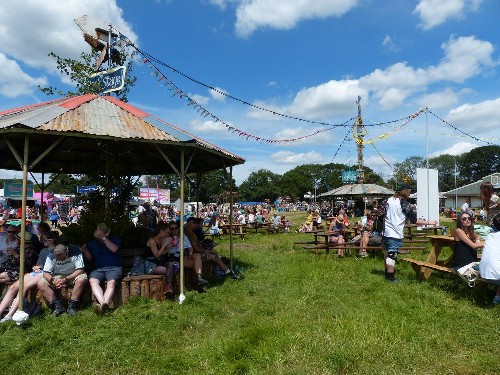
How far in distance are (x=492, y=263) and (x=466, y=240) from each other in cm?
73

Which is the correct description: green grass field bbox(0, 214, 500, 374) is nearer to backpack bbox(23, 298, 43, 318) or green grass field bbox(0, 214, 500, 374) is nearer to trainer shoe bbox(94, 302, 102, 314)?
trainer shoe bbox(94, 302, 102, 314)

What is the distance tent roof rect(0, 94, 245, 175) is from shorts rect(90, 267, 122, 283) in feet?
6.26

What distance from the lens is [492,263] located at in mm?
5480

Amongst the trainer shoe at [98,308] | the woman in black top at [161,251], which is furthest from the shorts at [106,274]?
the woman in black top at [161,251]

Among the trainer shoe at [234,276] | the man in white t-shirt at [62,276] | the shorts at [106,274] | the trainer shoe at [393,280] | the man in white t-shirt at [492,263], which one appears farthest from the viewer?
the trainer shoe at [234,276]

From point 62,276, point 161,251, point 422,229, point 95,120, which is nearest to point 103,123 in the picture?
point 95,120

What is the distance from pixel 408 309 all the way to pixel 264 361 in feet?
8.90

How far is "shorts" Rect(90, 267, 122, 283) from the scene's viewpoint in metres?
6.04

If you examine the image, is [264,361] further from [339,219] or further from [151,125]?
[339,219]

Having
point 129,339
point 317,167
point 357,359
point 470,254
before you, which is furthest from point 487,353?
point 317,167

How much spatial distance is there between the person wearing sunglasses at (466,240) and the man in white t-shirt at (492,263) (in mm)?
537

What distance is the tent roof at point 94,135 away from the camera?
5.75 m

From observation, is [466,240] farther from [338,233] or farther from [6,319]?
[6,319]

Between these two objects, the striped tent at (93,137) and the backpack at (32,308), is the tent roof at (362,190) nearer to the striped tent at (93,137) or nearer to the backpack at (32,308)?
the striped tent at (93,137)
